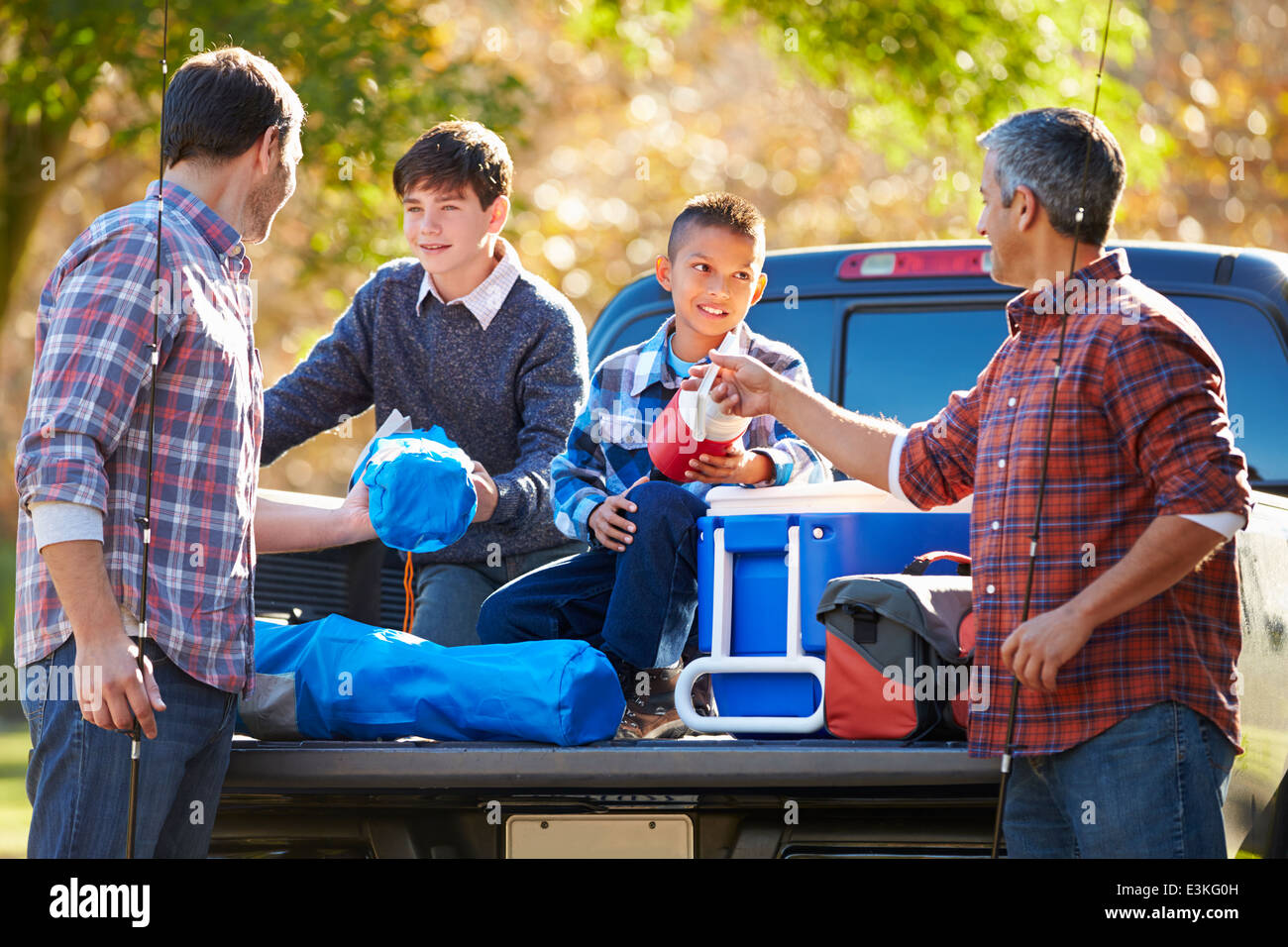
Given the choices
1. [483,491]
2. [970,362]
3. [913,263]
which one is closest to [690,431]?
[483,491]

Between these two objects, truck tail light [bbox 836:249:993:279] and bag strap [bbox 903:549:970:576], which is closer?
bag strap [bbox 903:549:970:576]

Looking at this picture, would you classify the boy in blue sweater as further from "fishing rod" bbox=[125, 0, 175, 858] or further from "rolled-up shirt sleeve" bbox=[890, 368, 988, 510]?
"fishing rod" bbox=[125, 0, 175, 858]

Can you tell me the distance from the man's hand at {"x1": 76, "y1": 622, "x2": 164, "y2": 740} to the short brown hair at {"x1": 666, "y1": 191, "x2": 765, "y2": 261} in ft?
5.40

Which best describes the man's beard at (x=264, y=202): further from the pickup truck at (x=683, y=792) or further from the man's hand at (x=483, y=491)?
the pickup truck at (x=683, y=792)

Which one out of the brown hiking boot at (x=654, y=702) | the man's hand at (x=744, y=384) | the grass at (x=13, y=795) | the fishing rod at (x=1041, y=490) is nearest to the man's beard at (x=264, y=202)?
the man's hand at (x=744, y=384)

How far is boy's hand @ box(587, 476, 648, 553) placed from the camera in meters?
3.58

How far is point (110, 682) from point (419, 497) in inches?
36.0

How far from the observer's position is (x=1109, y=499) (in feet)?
9.30

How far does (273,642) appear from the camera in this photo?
349cm

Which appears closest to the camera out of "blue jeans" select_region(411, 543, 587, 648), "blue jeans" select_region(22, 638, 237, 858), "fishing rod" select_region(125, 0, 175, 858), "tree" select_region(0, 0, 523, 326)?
"fishing rod" select_region(125, 0, 175, 858)

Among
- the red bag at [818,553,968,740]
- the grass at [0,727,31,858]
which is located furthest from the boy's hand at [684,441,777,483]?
the grass at [0,727,31,858]

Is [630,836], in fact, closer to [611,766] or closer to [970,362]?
[611,766]
